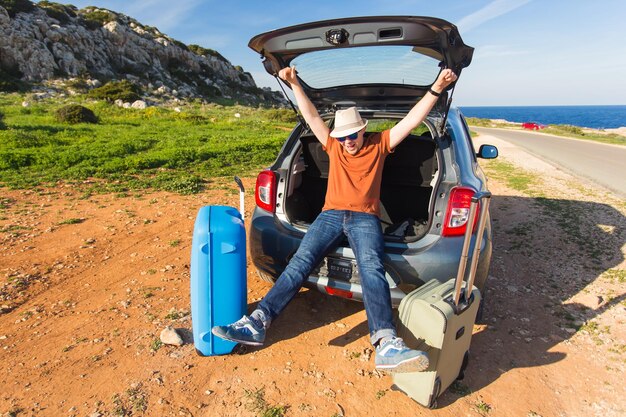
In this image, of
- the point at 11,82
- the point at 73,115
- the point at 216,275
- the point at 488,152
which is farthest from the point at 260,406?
the point at 11,82

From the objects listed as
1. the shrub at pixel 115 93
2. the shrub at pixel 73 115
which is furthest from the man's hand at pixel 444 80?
the shrub at pixel 115 93

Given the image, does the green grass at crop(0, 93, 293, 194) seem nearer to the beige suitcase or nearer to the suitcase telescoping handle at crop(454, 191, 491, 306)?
the beige suitcase

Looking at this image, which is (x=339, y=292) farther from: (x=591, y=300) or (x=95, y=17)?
(x=95, y=17)

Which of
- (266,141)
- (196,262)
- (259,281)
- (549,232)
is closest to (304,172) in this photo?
(259,281)

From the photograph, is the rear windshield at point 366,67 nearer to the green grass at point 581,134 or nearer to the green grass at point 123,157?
the green grass at point 123,157

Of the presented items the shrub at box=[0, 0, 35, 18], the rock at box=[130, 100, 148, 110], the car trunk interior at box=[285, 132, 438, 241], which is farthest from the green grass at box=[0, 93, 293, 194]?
the shrub at box=[0, 0, 35, 18]

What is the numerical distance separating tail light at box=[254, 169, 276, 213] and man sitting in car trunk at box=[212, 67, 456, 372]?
1.54 feet

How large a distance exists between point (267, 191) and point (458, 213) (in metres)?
1.53

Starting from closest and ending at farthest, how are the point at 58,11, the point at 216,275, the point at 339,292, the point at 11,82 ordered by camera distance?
the point at 216,275 → the point at 339,292 → the point at 11,82 → the point at 58,11

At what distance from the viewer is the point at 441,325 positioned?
2.37 meters

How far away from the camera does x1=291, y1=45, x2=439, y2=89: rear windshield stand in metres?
3.25

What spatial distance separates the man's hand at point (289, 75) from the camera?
11.7 ft

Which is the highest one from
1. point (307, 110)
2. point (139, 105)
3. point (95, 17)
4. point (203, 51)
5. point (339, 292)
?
point (95, 17)

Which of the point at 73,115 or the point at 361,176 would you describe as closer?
the point at 361,176
